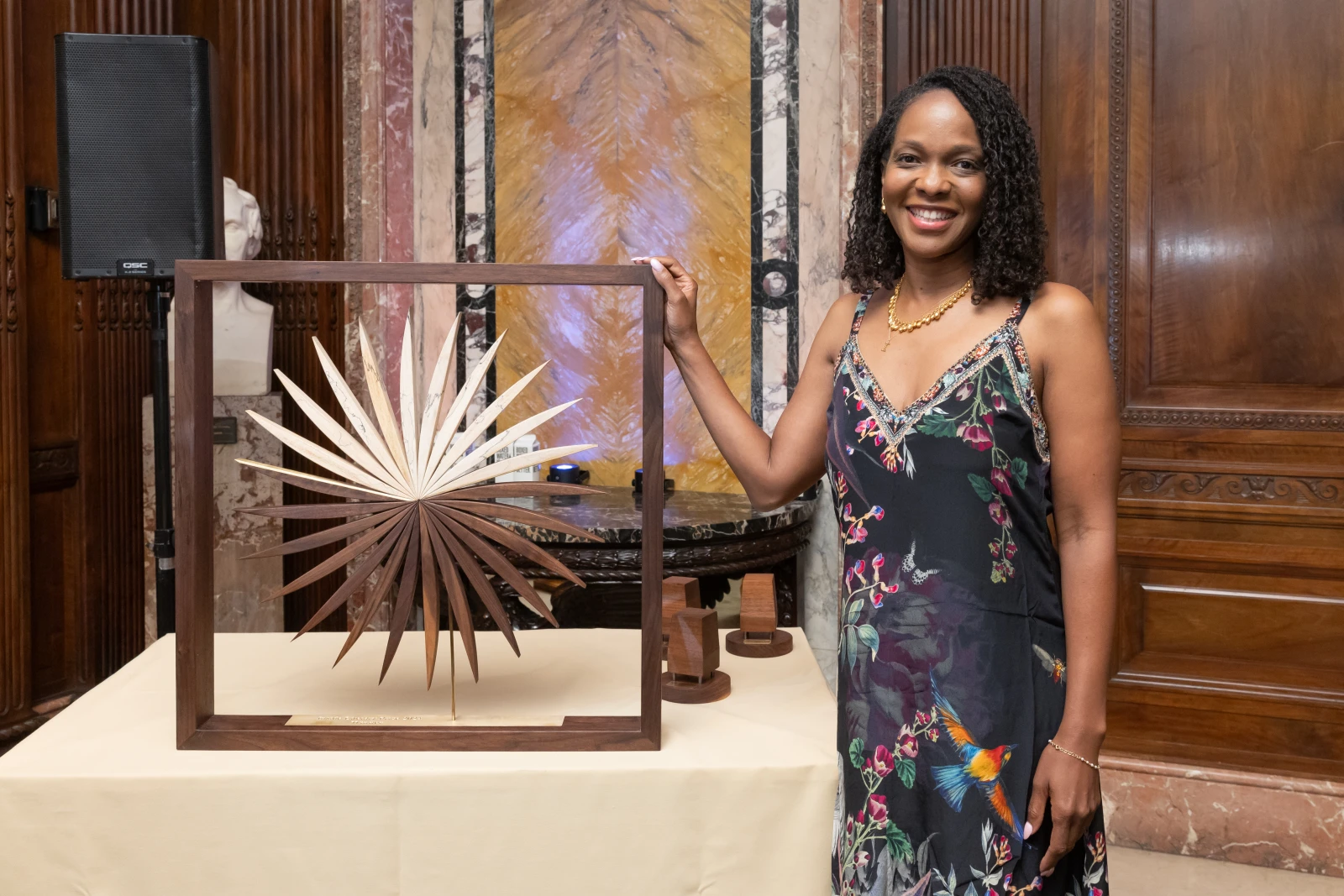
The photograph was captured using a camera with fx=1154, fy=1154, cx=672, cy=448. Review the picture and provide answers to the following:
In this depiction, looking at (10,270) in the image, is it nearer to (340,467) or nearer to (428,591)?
(340,467)

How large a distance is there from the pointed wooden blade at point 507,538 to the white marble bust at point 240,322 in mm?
2470

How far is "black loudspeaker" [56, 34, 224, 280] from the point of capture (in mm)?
2871

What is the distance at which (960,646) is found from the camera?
1.53 meters

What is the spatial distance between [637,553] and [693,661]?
1532 millimetres

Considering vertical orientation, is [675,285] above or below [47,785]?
above

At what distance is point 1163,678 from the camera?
3416 millimetres

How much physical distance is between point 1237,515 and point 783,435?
2094 millimetres

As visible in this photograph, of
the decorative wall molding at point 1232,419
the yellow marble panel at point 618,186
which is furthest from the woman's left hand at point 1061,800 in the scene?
the yellow marble panel at point 618,186

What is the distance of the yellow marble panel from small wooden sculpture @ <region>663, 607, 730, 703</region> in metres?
2.35

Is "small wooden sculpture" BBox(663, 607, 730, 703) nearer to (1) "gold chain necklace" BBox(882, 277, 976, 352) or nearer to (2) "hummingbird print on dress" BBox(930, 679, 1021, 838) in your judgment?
(2) "hummingbird print on dress" BBox(930, 679, 1021, 838)

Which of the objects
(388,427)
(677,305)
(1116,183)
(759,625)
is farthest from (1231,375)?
(388,427)

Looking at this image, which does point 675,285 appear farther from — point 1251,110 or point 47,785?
point 1251,110

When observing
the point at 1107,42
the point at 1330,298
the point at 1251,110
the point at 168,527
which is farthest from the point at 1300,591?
the point at 168,527

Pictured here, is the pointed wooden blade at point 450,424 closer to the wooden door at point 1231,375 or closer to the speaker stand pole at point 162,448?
the speaker stand pole at point 162,448
